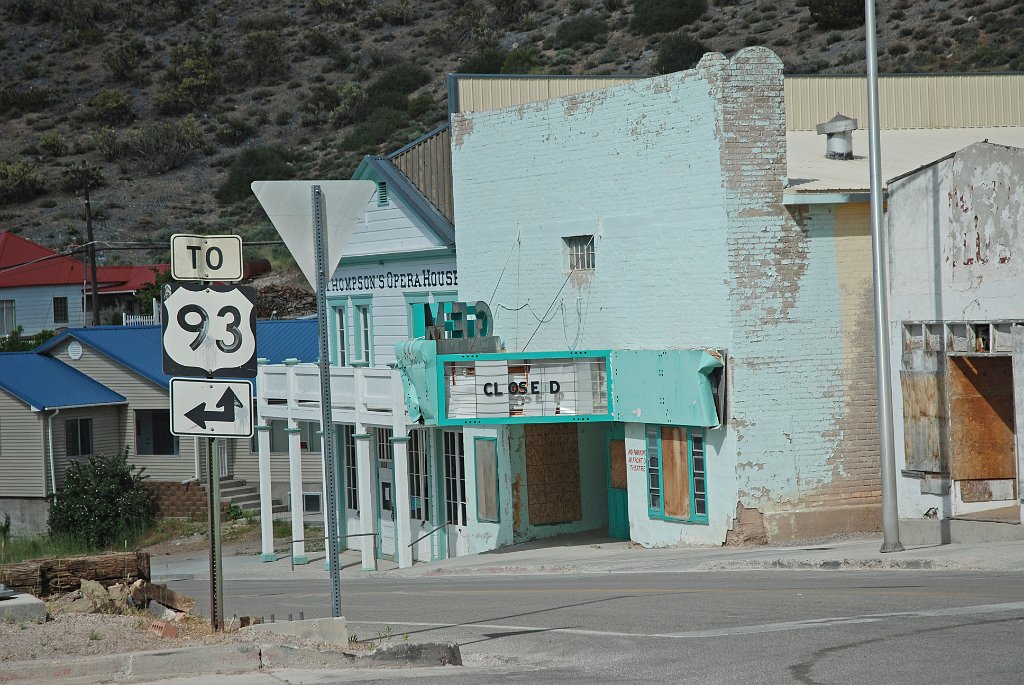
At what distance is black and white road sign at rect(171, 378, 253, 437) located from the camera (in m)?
10.3

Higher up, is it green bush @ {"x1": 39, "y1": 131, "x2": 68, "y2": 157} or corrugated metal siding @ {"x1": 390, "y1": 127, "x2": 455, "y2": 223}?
green bush @ {"x1": 39, "y1": 131, "x2": 68, "y2": 157}

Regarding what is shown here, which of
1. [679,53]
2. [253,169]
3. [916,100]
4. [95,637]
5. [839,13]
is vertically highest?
[839,13]

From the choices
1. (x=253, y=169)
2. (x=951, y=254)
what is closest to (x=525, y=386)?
(x=951, y=254)

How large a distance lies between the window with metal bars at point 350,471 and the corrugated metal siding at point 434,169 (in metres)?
6.14

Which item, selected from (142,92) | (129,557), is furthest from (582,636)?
(142,92)

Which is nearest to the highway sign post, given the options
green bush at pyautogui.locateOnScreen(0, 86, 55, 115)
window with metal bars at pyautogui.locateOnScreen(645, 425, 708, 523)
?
window with metal bars at pyautogui.locateOnScreen(645, 425, 708, 523)

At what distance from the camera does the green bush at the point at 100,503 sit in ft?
126

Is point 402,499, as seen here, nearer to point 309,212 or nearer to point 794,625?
point 794,625

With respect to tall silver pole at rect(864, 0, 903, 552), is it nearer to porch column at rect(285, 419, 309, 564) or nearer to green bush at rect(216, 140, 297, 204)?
porch column at rect(285, 419, 309, 564)

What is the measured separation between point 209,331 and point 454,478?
1833 centimetres

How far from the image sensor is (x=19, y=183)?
83.7m

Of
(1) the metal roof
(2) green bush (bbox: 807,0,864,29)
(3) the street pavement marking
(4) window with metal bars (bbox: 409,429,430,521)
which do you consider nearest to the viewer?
(3) the street pavement marking

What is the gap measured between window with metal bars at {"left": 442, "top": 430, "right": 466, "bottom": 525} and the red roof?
42.2 metres

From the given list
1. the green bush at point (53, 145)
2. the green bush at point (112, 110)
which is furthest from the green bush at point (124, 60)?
the green bush at point (53, 145)
